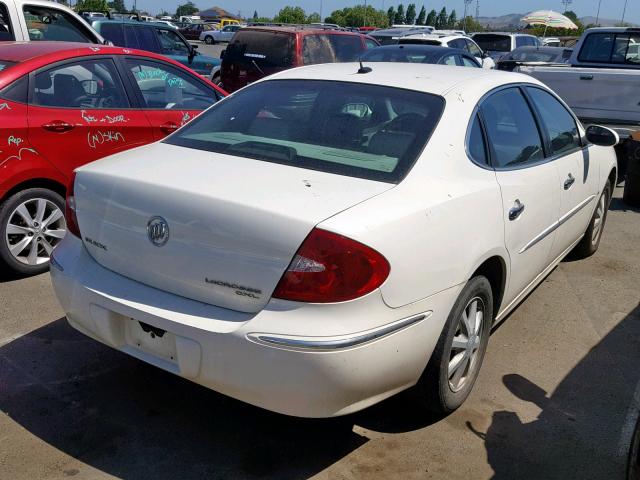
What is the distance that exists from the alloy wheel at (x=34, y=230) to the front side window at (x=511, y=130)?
2.99 metres

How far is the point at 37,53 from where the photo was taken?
16.4 ft

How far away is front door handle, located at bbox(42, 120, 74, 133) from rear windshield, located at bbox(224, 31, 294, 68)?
602 centimetres

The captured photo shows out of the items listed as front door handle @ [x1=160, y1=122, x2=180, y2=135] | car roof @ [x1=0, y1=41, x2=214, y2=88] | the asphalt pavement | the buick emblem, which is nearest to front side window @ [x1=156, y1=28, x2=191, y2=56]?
car roof @ [x1=0, y1=41, x2=214, y2=88]

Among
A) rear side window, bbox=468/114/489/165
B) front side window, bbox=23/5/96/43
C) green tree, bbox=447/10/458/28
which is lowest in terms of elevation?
green tree, bbox=447/10/458/28

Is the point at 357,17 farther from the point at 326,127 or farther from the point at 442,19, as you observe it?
the point at 326,127

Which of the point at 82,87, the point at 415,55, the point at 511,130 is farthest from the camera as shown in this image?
the point at 415,55

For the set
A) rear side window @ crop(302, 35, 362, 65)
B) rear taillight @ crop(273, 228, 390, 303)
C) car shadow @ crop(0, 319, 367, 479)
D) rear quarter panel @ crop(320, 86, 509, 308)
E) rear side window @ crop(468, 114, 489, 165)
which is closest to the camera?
rear taillight @ crop(273, 228, 390, 303)

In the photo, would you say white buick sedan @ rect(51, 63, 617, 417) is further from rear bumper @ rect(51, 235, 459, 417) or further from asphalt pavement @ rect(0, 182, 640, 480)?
asphalt pavement @ rect(0, 182, 640, 480)

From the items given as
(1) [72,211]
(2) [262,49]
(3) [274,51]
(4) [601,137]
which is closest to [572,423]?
(4) [601,137]

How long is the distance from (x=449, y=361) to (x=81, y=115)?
3.31 m

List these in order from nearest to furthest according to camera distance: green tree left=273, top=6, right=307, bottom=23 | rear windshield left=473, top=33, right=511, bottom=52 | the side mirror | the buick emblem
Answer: the buick emblem → the side mirror → rear windshield left=473, top=33, right=511, bottom=52 → green tree left=273, top=6, right=307, bottom=23

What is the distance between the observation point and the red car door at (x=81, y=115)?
187 inches

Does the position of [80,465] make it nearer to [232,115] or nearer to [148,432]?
[148,432]

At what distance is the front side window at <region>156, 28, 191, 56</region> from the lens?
41.4ft
